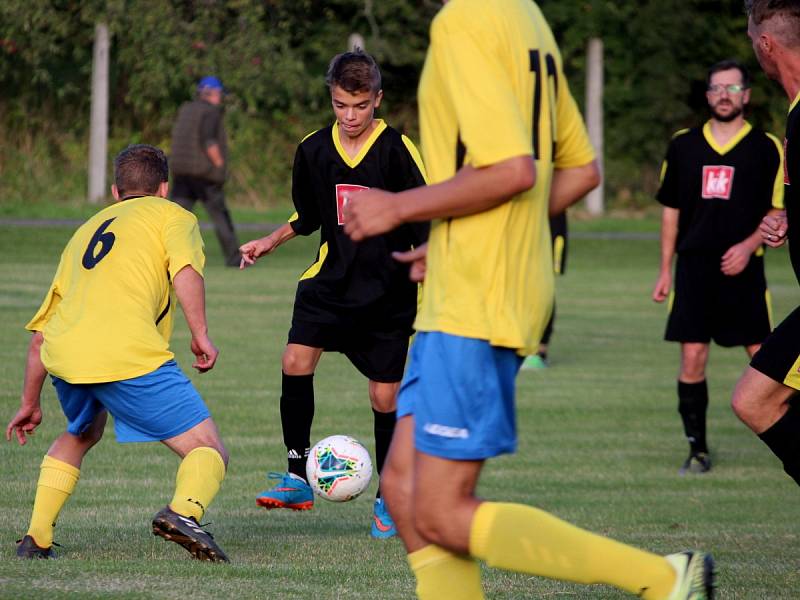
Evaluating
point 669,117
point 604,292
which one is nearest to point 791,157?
point 604,292

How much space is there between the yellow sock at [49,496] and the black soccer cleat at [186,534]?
1.82 ft

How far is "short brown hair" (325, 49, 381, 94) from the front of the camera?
6.43 meters

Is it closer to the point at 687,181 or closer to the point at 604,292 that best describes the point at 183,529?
the point at 687,181

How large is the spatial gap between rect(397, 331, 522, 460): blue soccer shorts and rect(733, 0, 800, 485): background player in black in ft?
5.72

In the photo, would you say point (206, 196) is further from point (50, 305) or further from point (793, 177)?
point (793, 177)

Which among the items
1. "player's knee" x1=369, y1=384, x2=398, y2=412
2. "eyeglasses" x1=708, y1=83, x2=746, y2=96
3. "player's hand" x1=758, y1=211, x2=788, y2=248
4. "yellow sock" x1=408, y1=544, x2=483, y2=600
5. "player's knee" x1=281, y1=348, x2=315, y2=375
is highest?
"eyeglasses" x1=708, y1=83, x2=746, y2=96

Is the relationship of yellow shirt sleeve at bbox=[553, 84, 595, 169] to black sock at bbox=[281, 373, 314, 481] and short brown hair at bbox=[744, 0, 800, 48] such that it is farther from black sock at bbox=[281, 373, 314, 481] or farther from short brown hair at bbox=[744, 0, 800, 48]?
black sock at bbox=[281, 373, 314, 481]

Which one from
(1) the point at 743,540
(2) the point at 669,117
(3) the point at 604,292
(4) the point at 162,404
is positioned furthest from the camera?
(2) the point at 669,117

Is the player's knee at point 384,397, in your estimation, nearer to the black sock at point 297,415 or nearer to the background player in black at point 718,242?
the black sock at point 297,415

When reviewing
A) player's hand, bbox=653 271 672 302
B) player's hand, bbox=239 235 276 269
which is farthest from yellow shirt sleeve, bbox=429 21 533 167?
player's hand, bbox=653 271 672 302

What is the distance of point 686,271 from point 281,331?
665 cm

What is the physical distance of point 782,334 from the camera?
5.36 metres

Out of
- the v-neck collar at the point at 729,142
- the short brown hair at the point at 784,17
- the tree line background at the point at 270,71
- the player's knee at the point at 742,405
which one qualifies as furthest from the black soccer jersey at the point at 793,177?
the tree line background at the point at 270,71

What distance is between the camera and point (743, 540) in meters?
6.86
